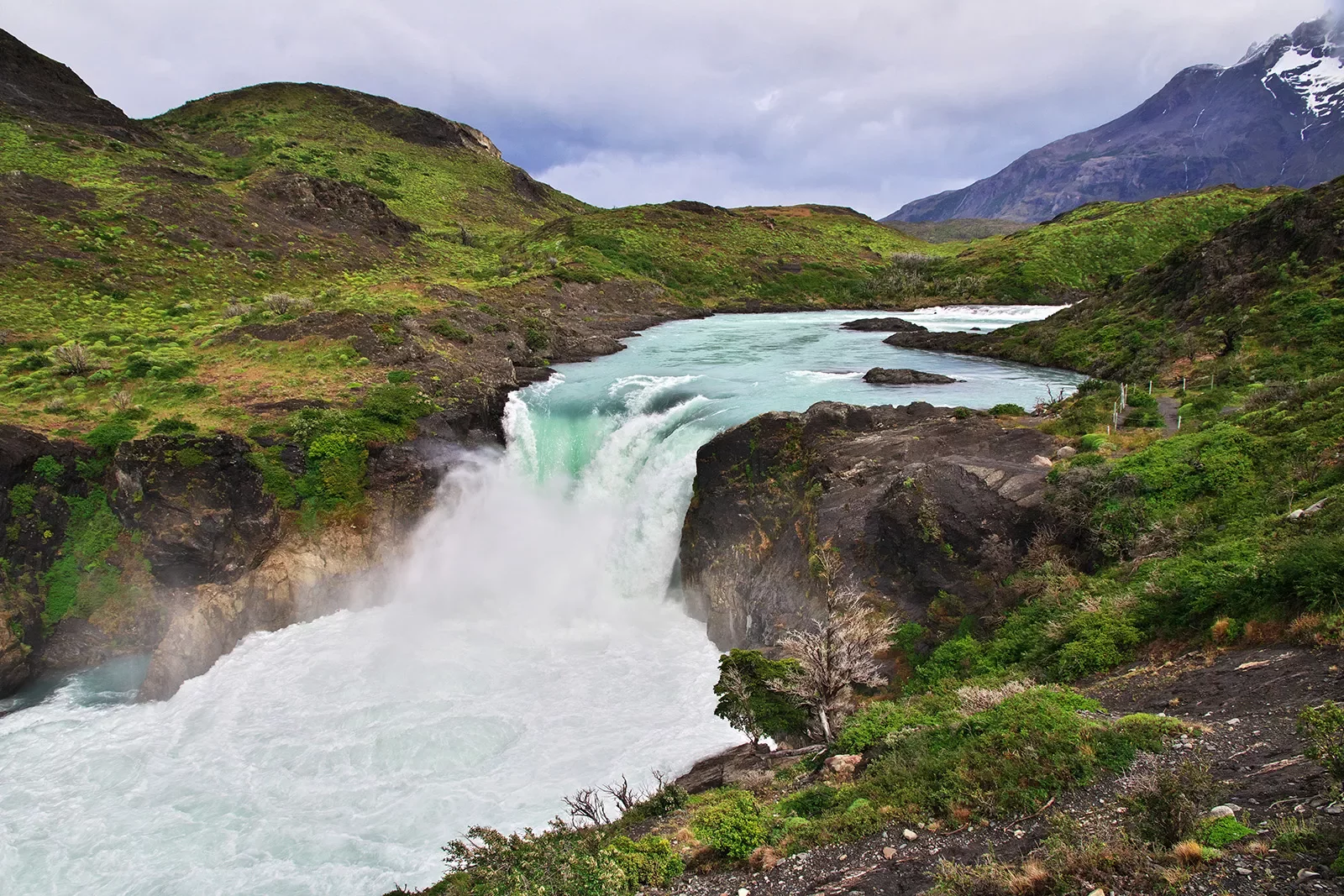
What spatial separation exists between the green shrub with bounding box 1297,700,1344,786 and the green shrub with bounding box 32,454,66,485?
32.8 meters

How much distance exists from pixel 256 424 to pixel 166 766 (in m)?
13.0

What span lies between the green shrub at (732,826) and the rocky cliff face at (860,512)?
8332 mm

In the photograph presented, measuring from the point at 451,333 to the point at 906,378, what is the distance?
1017 inches

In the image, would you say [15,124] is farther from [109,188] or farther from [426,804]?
[426,804]

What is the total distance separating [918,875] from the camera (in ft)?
24.9

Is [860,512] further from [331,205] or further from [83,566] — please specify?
[331,205]

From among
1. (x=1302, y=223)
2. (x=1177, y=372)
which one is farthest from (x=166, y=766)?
(x=1302, y=223)

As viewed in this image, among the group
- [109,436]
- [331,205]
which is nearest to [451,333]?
[109,436]

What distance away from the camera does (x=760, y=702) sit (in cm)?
1565

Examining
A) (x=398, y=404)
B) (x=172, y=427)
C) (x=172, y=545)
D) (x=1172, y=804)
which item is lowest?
(x=1172, y=804)

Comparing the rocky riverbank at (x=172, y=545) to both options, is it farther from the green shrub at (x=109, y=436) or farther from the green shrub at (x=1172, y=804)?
the green shrub at (x=1172, y=804)

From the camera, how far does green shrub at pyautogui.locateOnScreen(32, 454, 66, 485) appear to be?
917 inches

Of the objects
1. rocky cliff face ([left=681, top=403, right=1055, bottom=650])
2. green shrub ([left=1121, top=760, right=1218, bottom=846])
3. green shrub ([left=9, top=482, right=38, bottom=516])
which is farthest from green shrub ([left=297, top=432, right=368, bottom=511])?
green shrub ([left=1121, top=760, right=1218, bottom=846])

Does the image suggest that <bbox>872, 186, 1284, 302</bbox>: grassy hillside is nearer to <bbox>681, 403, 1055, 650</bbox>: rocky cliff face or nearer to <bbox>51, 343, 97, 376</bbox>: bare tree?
<bbox>681, 403, 1055, 650</bbox>: rocky cliff face
